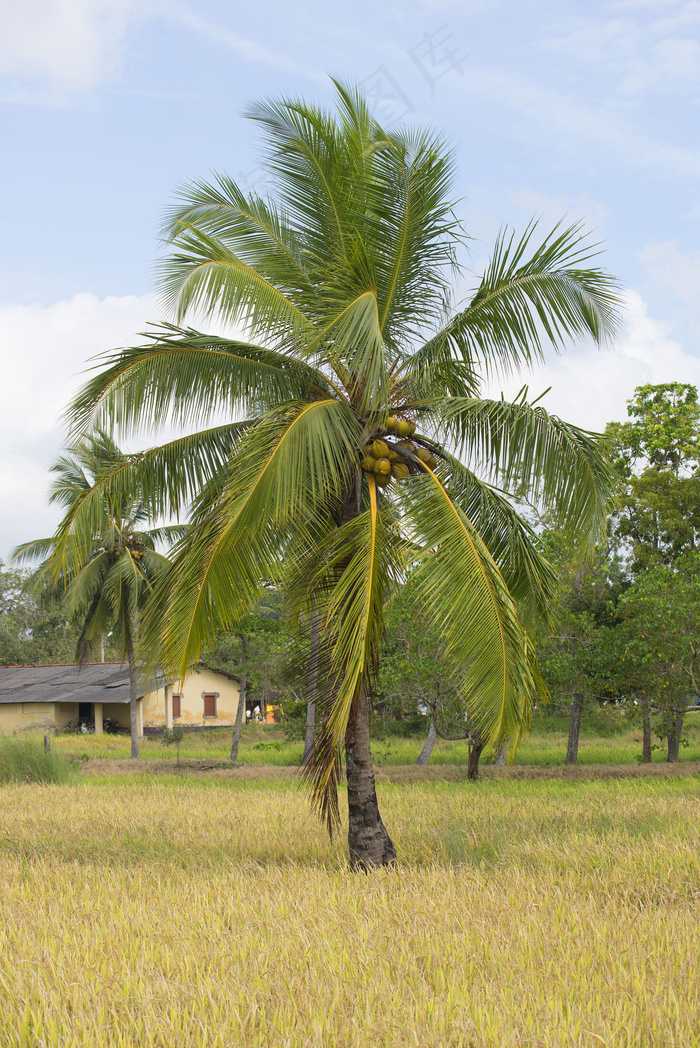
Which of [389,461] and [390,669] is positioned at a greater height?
[389,461]

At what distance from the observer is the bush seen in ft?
62.6

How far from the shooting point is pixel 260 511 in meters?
7.46

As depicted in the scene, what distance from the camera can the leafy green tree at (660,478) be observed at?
26.8m

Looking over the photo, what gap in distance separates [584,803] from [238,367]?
8265 mm

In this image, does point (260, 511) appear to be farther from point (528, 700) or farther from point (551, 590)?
point (551, 590)

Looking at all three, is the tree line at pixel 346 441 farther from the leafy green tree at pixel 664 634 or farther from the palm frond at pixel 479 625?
the leafy green tree at pixel 664 634

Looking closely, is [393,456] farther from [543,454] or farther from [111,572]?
[111,572]

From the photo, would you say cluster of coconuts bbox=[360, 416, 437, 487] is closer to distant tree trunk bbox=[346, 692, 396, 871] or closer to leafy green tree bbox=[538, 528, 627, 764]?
distant tree trunk bbox=[346, 692, 396, 871]

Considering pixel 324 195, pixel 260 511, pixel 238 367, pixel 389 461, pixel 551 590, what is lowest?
pixel 551 590

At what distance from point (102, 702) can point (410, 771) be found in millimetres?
23824

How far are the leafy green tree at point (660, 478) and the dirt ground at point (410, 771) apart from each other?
8447mm

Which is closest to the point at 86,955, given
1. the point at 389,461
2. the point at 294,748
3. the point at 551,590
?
the point at 389,461

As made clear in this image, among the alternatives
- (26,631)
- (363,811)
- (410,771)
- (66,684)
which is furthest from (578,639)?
(26,631)

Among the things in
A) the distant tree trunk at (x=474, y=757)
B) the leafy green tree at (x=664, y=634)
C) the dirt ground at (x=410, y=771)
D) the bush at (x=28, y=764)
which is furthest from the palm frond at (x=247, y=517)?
the bush at (x=28, y=764)
